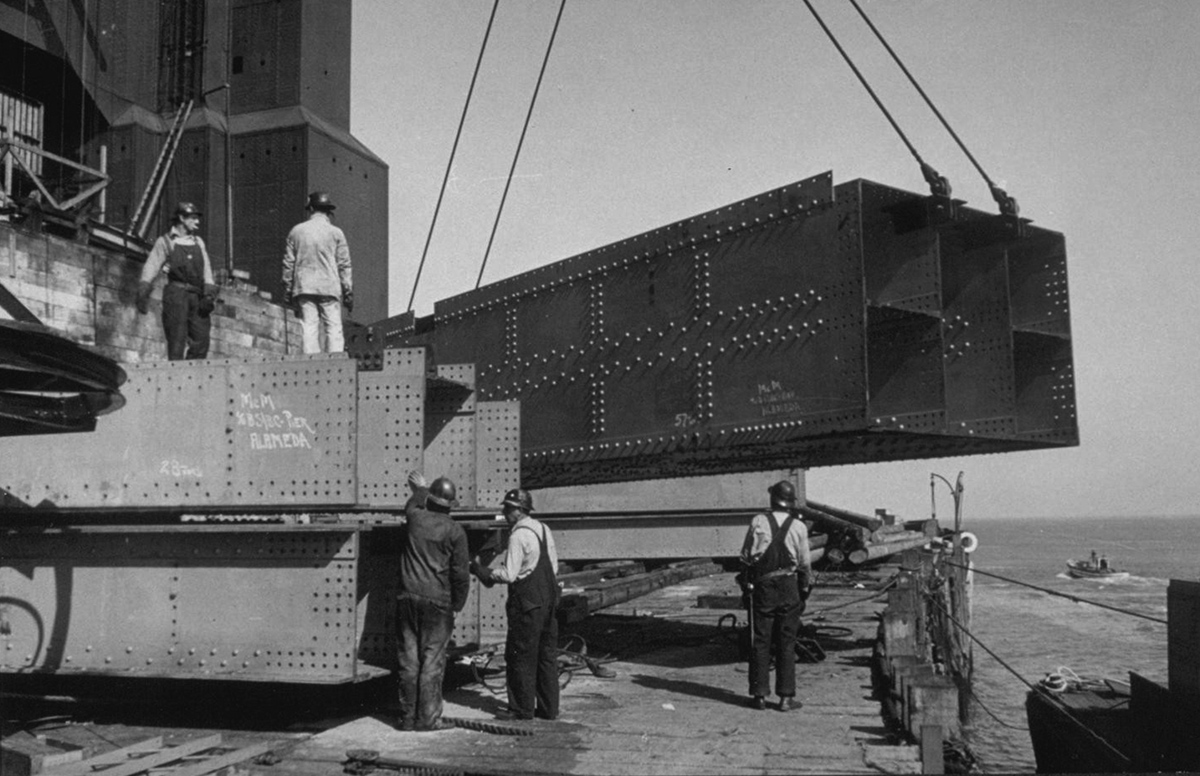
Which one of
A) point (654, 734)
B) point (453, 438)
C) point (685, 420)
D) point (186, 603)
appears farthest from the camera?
point (453, 438)

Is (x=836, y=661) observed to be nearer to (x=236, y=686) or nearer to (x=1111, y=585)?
(x=236, y=686)

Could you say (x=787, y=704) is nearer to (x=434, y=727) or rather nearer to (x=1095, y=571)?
(x=434, y=727)

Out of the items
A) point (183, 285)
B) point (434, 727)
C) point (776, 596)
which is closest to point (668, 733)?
point (776, 596)

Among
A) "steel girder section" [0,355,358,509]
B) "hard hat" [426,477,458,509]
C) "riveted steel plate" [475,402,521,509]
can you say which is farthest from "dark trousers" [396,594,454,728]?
"riveted steel plate" [475,402,521,509]

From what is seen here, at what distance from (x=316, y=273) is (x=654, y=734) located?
599cm

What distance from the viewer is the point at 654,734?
7395 mm

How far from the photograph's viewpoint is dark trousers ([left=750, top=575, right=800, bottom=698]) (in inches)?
322

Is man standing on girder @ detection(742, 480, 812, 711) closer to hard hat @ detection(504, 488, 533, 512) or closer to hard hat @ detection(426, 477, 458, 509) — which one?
hard hat @ detection(504, 488, 533, 512)

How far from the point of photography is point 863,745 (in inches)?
266

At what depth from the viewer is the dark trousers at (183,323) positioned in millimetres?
10641

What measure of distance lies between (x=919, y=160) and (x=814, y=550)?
9673 mm

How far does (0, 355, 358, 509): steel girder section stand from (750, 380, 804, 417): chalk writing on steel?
3937mm

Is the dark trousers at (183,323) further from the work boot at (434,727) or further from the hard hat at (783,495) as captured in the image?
the hard hat at (783,495)

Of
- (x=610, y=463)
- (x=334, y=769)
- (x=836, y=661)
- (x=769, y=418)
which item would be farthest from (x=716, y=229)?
(x=334, y=769)
